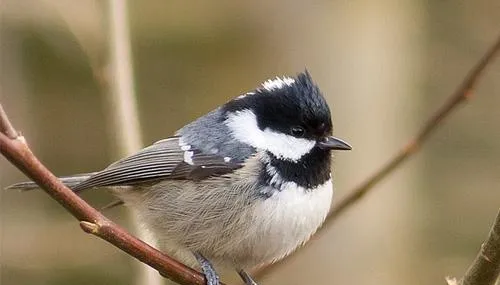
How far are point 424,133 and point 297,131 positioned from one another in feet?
1.10

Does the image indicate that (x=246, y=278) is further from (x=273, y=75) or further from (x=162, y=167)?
(x=273, y=75)

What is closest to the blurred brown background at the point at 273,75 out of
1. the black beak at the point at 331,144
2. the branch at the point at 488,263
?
the black beak at the point at 331,144

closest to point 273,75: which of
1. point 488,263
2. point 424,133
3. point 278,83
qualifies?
point 278,83

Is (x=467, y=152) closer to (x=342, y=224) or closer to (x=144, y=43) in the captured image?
(x=342, y=224)

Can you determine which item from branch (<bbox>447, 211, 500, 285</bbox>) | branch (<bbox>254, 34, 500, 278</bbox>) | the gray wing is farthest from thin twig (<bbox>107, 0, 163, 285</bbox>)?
branch (<bbox>447, 211, 500, 285</bbox>)

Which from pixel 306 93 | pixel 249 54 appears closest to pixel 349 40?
pixel 249 54

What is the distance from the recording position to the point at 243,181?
1.96 metres

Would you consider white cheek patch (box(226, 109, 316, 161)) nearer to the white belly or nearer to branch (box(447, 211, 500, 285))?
the white belly

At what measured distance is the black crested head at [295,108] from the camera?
2000mm

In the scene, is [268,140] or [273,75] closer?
[268,140]

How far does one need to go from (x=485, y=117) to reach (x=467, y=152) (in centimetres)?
18

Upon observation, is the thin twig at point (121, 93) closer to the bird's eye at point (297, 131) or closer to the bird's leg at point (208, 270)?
the bird's leg at point (208, 270)

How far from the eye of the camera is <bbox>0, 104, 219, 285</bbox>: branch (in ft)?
4.17

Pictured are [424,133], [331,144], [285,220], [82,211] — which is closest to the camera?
[82,211]
